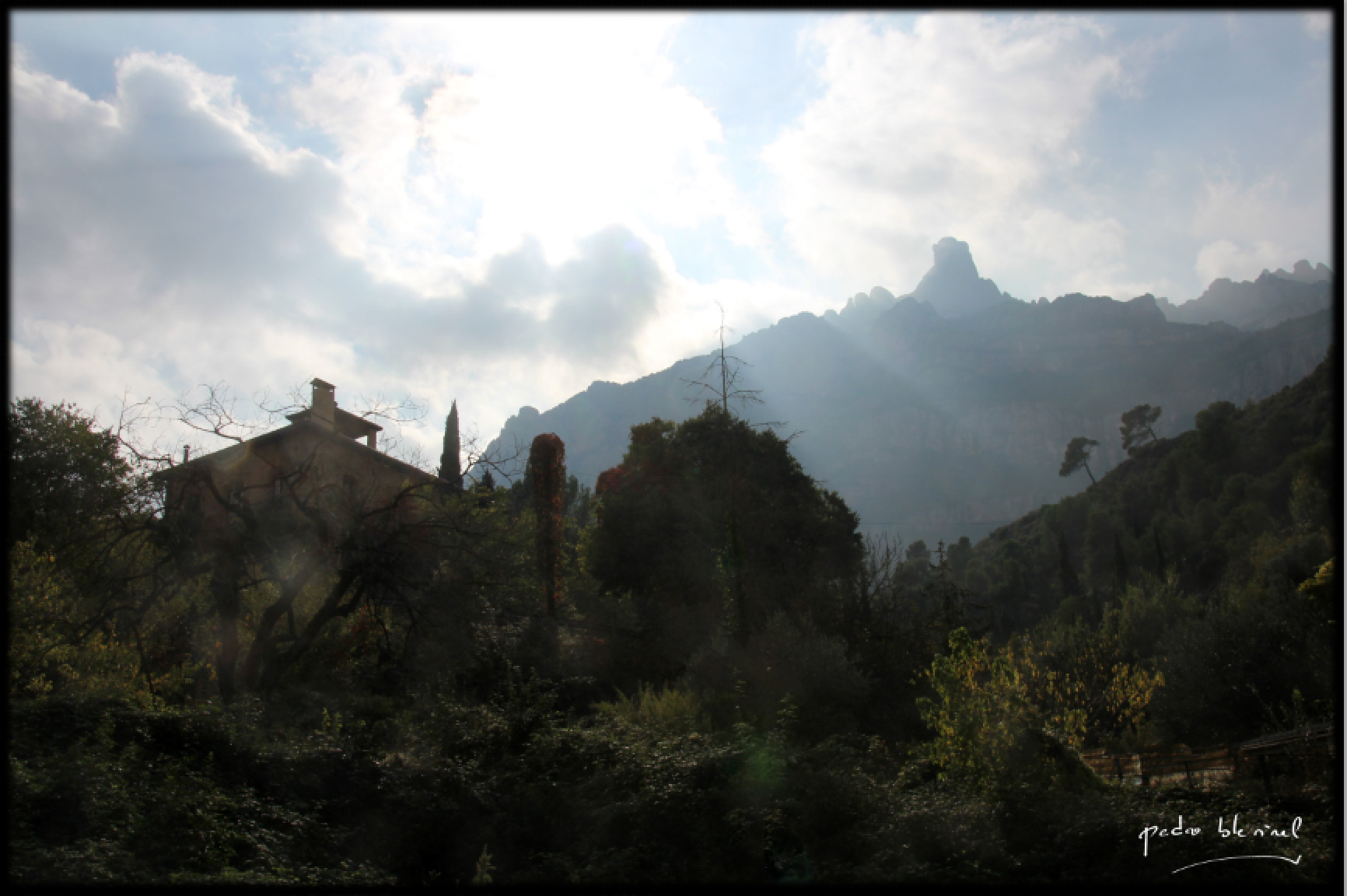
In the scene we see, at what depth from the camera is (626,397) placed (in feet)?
598

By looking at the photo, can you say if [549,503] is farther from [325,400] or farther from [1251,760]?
[1251,760]

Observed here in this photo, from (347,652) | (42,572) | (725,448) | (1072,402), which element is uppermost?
(1072,402)

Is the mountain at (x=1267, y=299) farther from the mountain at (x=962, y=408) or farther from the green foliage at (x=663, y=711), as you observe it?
the green foliage at (x=663, y=711)

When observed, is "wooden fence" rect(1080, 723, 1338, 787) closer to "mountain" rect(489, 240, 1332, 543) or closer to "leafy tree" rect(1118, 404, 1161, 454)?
"leafy tree" rect(1118, 404, 1161, 454)

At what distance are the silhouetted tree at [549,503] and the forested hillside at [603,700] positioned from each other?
35cm

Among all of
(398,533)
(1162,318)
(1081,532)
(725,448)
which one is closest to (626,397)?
(1081,532)

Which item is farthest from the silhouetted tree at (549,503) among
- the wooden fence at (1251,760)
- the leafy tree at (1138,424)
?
the leafy tree at (1138,424)

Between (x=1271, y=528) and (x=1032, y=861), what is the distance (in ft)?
150

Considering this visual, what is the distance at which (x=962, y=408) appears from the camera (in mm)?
184125

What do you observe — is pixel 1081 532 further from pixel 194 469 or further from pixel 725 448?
pixel 194 469

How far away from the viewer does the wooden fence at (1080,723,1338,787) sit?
26.7 ft

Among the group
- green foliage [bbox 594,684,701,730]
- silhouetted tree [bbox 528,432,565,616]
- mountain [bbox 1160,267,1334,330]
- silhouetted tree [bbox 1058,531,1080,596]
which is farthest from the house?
mountain [bbox 1160,267,1334,330]

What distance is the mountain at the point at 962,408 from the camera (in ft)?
535

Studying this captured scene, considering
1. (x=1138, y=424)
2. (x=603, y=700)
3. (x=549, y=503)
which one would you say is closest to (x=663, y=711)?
(x=603, y=700)
